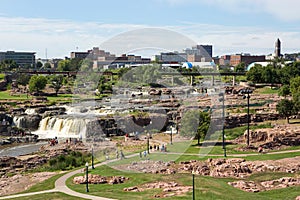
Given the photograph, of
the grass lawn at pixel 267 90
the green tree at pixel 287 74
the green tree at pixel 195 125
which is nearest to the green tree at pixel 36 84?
the grass lawn at pixel 267 90

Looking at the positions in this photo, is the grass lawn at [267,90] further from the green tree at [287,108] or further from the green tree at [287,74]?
the green tree at [287,108]

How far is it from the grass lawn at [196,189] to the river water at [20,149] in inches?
998

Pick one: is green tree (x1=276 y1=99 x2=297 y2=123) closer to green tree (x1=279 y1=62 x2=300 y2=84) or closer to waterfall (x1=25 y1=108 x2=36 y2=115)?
waterfall (x1=25 y1=108 x2=36 y2=115)

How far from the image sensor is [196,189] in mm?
31250

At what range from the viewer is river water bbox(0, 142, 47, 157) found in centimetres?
6089

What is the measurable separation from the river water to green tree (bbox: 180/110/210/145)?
20.7 meters

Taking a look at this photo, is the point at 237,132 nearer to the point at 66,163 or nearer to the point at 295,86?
the point at 66,163

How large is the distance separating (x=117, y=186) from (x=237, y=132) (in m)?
28.1

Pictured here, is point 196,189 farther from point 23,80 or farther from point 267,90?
point 23,80

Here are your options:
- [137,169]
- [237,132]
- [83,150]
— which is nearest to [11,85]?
[83,150]

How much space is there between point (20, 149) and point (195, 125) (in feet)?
82.2

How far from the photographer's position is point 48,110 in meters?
88.4

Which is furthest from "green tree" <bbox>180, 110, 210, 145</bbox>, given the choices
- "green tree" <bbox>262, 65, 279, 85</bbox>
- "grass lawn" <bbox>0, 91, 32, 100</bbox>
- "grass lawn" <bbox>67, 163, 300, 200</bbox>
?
"green tree" <bbox>262, 65, 279, 85</bbox>

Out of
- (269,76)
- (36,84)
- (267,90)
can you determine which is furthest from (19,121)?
(269,76)
